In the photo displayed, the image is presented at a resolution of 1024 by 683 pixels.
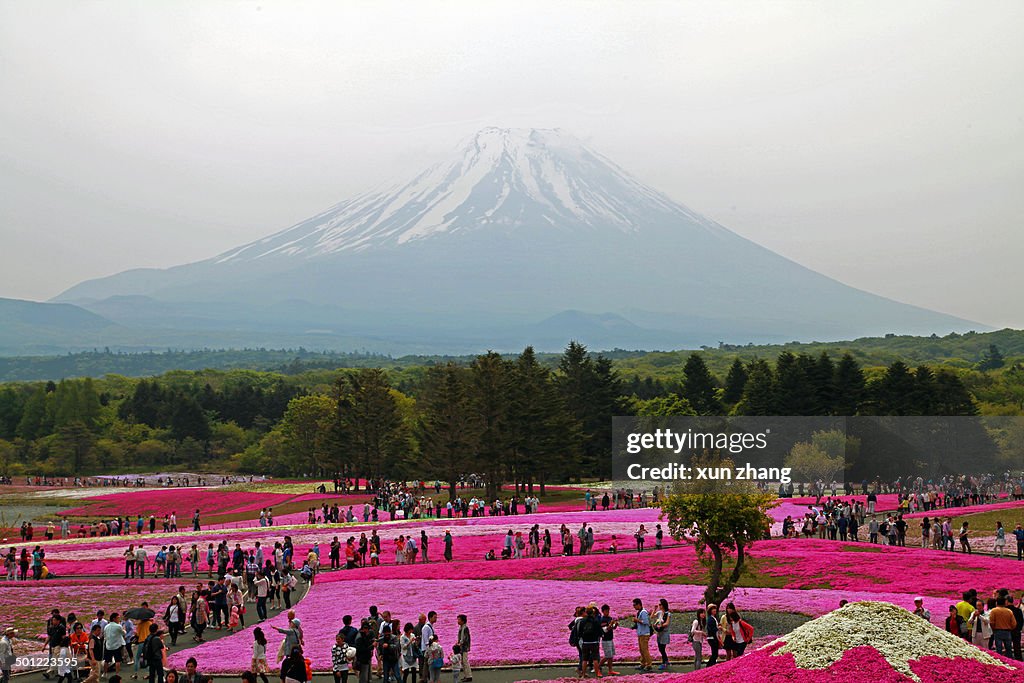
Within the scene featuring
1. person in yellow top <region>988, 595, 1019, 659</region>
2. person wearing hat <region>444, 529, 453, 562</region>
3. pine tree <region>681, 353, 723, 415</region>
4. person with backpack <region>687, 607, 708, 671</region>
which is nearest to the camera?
person in yellow top <region>988, 595, 1019, 659</region>

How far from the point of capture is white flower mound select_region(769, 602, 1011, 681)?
17281 mm

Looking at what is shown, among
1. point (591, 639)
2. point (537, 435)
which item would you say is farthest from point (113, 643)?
point (537, 435)

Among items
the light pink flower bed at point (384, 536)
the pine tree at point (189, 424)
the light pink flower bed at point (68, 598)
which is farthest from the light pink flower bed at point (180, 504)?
the pine tree at point (189, 424)

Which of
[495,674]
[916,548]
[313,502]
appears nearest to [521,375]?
[313,502]

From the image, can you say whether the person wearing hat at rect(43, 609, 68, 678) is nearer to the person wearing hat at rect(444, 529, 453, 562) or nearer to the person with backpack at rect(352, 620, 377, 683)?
the person with backpack at rect(352, 620, 377, 683)

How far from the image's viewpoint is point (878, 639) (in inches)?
689

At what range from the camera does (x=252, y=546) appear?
49.8 m

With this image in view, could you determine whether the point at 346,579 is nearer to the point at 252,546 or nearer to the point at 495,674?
the point at 252,546

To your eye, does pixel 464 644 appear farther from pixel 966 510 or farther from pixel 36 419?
pixel 36 419

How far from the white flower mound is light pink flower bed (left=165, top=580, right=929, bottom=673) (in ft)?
29.0

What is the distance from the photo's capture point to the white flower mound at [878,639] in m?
17.3

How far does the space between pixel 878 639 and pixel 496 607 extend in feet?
58.1

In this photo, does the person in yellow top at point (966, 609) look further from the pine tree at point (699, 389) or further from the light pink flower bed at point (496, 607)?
the pine tree at point (699, 389)

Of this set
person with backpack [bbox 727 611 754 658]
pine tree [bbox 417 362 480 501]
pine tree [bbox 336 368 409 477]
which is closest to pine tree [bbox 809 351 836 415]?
pine tree [bbox 417 362 480 501]
